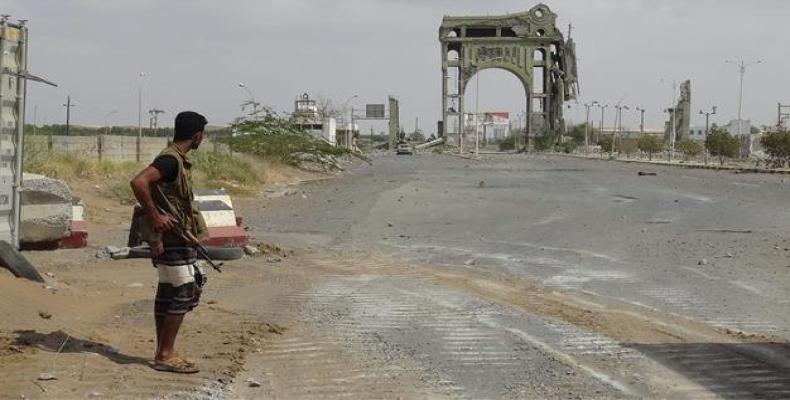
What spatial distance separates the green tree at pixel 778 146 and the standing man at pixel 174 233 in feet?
202

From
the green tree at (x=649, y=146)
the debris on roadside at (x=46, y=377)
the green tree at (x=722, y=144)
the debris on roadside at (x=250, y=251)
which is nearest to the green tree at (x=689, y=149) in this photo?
the green tree at (x=649, y=146)

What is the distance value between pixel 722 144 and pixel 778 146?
52.0ft

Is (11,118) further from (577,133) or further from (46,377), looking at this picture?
(577,133)

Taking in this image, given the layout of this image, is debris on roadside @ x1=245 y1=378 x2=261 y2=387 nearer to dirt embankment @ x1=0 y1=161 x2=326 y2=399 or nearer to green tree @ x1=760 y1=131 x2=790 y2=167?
dirt embankment @ x1=0 y1=161 x2=326 y2=399

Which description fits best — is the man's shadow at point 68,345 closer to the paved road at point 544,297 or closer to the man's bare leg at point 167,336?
the man's bare leg at point 167,336

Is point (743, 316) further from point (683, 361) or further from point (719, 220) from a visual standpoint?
point (719, 220)

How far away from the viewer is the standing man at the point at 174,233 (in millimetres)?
6027

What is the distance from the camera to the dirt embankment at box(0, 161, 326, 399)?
580cm

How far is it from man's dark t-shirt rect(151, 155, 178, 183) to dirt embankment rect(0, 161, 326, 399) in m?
1.32

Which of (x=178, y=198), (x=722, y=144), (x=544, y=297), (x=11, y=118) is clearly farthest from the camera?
(x=722, y=144)

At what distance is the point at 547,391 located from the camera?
6152 millimetres

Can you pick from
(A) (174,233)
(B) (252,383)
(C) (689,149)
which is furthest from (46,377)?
(C) (689,149)

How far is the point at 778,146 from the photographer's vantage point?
206 ft

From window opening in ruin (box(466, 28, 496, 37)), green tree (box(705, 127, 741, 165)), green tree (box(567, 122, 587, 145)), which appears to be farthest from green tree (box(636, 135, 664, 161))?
green tree (box(567, 122, 587, 145))
